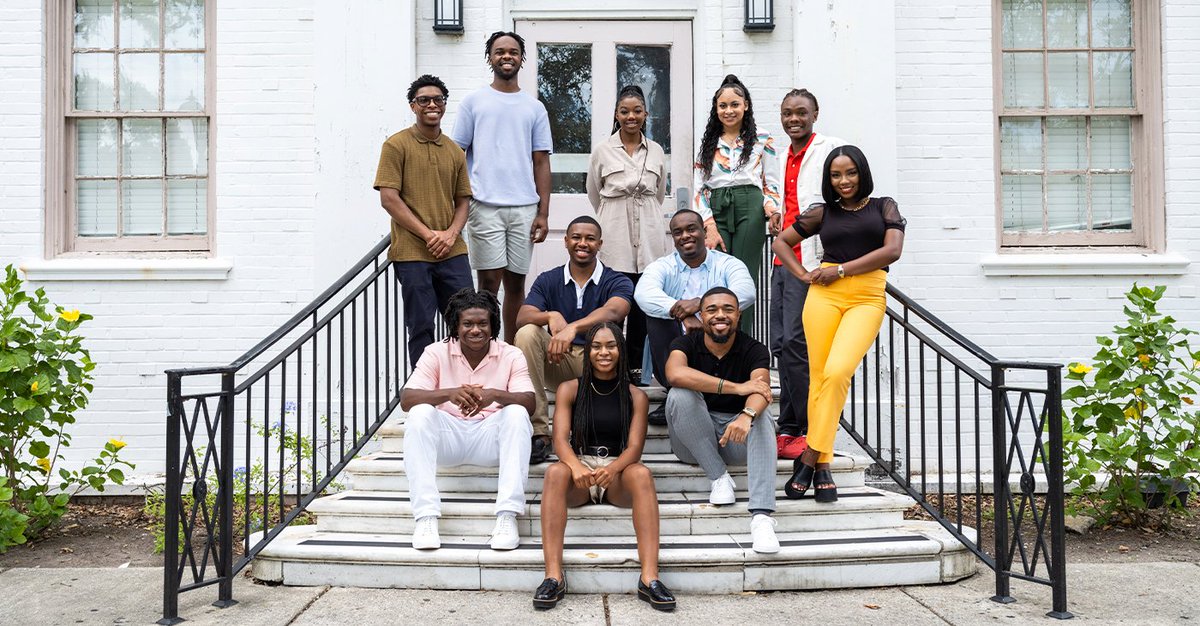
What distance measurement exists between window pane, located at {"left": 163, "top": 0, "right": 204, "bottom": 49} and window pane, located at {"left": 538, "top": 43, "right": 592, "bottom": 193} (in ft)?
7.61

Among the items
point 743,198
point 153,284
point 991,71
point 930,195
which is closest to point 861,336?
point 743,198

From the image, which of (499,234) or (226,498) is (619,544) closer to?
(226,498)

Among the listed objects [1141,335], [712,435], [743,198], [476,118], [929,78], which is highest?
[929,78]

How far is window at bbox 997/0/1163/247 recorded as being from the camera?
6570 millimetres

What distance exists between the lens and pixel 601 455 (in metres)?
4.51

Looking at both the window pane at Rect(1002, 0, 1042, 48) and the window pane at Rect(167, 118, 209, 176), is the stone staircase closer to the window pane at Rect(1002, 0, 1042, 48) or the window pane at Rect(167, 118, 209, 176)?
the window pane at Rect(167, 118, 209, 176)

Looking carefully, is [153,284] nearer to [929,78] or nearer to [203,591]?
[203,591]

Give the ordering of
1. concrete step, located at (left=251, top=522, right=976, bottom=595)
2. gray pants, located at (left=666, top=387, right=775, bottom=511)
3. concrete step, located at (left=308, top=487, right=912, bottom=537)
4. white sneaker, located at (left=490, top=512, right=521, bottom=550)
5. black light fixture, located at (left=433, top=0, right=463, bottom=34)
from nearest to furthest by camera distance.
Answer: concrete step, located at (left=251, top=522, right=976, bottom=595) → white sneaker, located at (left=490, top=512, right=521, bottom=550) → gray pants, located at (left=666, top=387, right=775, bottom=511) → concrete step, located at (left=308, top=487, right=912, bottom=537) → black light fixture, located at (left=433, top=0, right=463, bottom=34)

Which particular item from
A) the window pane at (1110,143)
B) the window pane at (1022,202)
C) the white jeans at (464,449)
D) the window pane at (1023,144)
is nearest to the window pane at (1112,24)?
the window pane at (1110,143)

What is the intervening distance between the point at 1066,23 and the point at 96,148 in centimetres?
664

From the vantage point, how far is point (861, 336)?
4387mm

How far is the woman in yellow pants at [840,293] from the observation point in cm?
438

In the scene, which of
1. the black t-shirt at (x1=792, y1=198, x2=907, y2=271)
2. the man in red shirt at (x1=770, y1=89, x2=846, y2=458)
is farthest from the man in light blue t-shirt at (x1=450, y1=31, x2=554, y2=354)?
the black t-shirt at (x1=792, y1=198, x2=907, y2=271)

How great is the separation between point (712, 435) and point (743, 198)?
1454 mm
